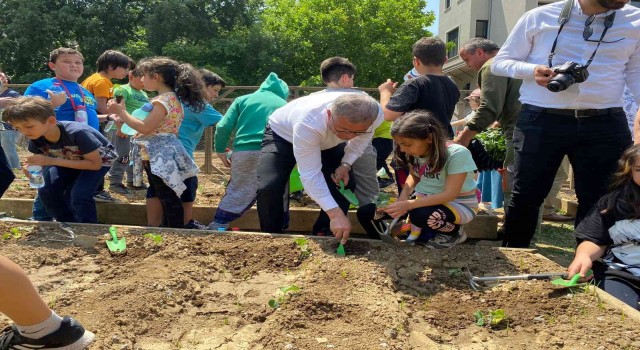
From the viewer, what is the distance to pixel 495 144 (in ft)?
16.4

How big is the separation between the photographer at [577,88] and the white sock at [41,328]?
2.72 metres

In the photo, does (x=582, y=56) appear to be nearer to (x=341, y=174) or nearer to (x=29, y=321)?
(x=341, y=174)

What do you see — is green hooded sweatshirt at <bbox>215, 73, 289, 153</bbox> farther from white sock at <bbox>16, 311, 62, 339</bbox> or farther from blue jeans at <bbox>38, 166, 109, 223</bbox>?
white sock at <bbox>16, 311, 62, 339</bbox>

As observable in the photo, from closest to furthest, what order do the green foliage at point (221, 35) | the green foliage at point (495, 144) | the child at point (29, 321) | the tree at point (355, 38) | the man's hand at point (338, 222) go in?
the child at point (29, 321), the man's hand at point (338, 222), the green foliage at point (495, 144), the green foliage at point (221, 35), the tree at point (355, 38)

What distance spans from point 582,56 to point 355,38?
25585 millimetres

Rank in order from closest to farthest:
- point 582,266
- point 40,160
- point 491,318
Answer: point 491,318 < point 582,266 < point 40,160

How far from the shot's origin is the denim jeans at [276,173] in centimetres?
398

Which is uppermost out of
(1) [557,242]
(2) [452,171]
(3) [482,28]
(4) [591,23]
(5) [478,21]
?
(5) [478,21]

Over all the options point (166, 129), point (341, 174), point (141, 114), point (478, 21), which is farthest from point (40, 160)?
point (478, 21)

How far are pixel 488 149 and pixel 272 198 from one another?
213cm

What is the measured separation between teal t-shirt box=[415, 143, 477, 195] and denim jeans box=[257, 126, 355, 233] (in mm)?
710

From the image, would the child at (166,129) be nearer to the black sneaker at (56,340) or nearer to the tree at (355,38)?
the black sneaker at (56,340)

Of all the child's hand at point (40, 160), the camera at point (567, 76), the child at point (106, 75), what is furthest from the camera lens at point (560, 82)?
the child at point (106, 75)

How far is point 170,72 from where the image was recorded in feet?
14.5
